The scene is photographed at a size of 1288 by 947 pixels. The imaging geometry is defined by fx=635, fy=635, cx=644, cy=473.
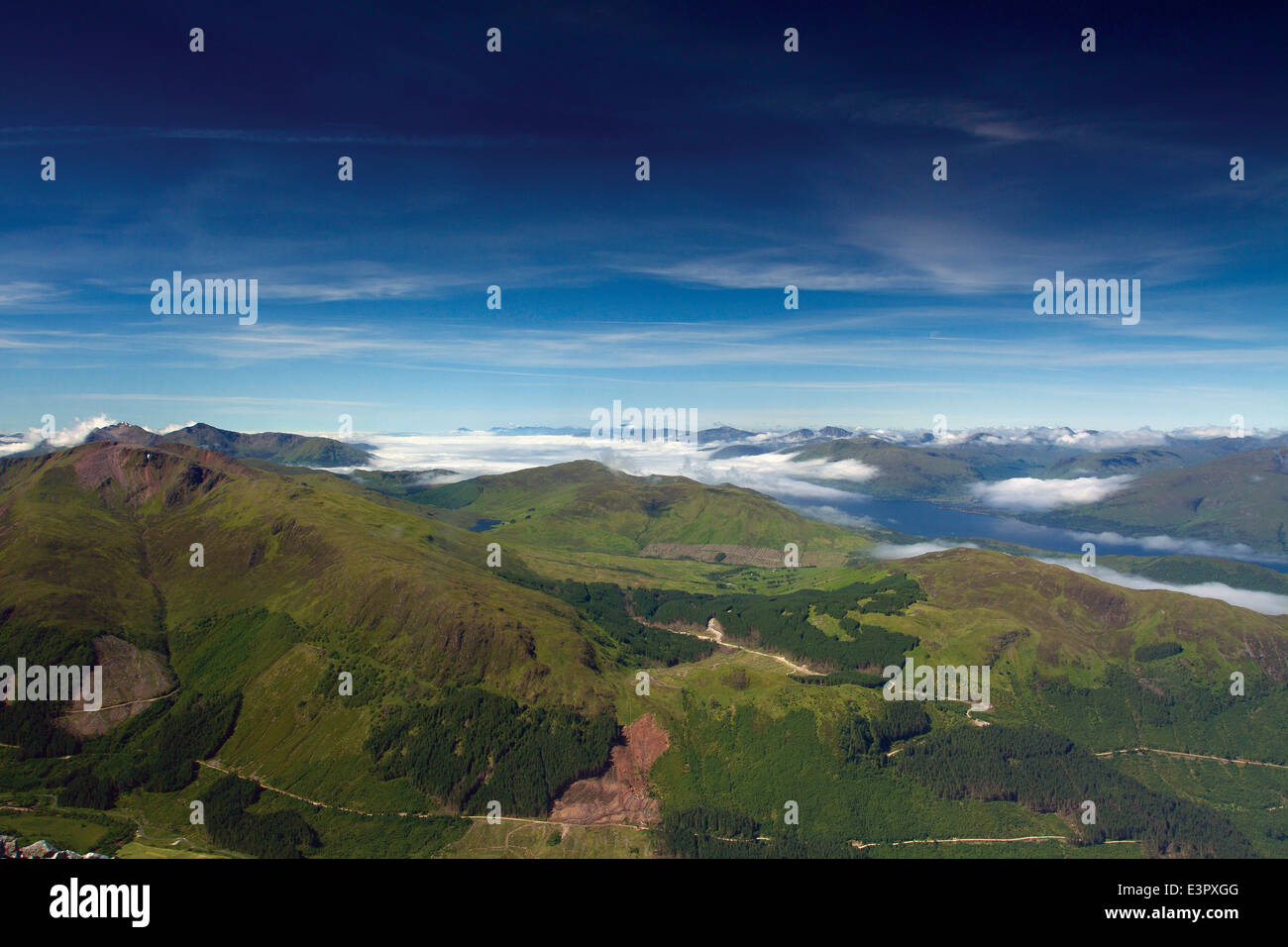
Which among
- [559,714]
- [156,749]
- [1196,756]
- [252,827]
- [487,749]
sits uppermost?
[559,714]

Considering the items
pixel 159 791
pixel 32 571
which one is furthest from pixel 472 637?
pixel 32 571

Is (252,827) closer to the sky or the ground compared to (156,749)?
closer to the ground

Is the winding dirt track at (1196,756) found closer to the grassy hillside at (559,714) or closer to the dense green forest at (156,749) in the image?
the grassy hillside at (559,714)

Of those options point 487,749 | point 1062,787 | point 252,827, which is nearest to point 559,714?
point 487,749

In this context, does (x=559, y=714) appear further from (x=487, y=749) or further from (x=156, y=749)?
(x=156, y=749)

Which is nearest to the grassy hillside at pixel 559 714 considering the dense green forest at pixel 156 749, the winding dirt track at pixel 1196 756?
the dense green forest at pixel 156 749

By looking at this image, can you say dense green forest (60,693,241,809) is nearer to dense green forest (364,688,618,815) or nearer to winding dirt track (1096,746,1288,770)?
dense green forest (364,688,618,815)

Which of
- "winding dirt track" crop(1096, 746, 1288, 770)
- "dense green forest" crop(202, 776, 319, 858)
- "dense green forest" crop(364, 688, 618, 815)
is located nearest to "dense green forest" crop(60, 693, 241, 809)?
"dense green forest" crop(202, 776, 319, 858)
